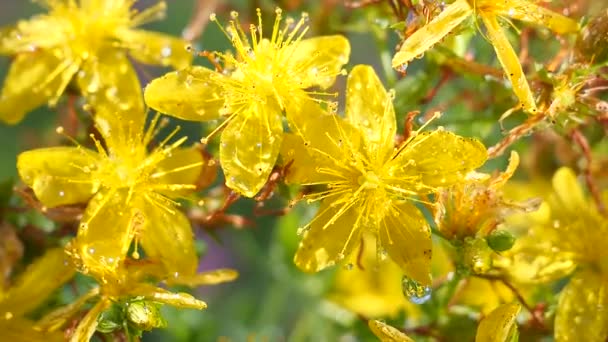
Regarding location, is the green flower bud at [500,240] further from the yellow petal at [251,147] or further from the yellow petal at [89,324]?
the yellow petal at [89,324]

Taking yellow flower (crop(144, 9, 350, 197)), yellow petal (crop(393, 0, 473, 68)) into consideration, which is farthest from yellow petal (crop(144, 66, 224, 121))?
yellow petal (crop(393, 0, 473, 68))

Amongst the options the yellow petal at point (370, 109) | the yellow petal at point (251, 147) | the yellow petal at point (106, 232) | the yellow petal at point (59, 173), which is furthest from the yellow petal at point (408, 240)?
the yellow petal at point (59, 173)

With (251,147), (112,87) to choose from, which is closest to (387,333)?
(251,147)

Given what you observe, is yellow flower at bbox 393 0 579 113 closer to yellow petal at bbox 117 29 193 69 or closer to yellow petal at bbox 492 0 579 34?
yellow petal at bbox 492 0 579 34

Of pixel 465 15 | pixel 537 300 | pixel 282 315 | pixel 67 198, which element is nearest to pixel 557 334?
pixel 537 300

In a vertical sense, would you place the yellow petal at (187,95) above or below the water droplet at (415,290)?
above

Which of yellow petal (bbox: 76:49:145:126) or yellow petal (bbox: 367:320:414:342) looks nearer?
yellow petal (bbox: 367:320:414:342)
